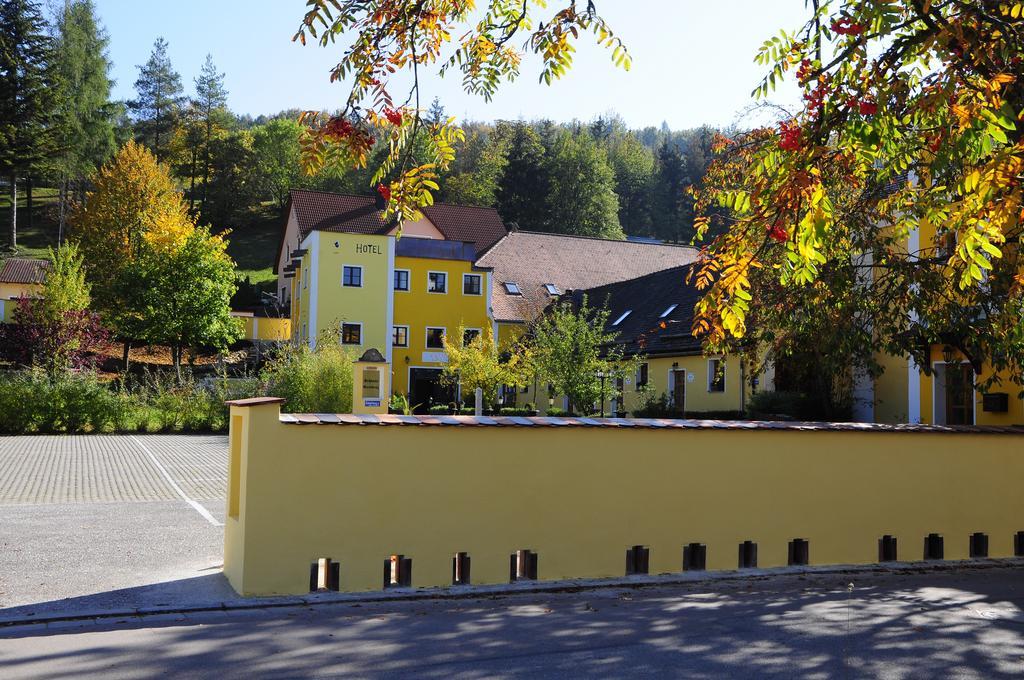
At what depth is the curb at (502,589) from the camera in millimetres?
7707

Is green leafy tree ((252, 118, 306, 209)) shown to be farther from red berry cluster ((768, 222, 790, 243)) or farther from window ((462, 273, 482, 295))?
red berry cluster ((768, 222, 790, 243))

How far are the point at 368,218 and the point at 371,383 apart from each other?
2756cm

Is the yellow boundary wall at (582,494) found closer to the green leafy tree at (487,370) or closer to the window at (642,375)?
the window at (642,375)

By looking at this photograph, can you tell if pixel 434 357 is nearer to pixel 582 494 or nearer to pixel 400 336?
pixel 400 336

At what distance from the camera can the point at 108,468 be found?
20828mm

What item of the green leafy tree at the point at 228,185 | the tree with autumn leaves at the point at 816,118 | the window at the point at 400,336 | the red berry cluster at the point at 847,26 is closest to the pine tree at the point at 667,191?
the green leafy tree at the point at 228,185

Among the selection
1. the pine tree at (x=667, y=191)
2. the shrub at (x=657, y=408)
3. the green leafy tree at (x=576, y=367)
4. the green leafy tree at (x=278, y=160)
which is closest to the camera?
the green leafy tree at (x=576, y=367)

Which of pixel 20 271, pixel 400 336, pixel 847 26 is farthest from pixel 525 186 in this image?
pixel 847 26

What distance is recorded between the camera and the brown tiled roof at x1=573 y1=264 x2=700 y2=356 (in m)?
33.3

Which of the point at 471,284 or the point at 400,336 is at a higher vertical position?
the point at 471,284

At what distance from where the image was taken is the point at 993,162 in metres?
6.86

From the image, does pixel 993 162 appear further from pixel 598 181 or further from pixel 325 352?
pixel 598 181

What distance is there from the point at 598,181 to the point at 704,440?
72567 millimetres

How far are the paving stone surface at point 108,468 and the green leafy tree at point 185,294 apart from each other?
1888 centimetres
